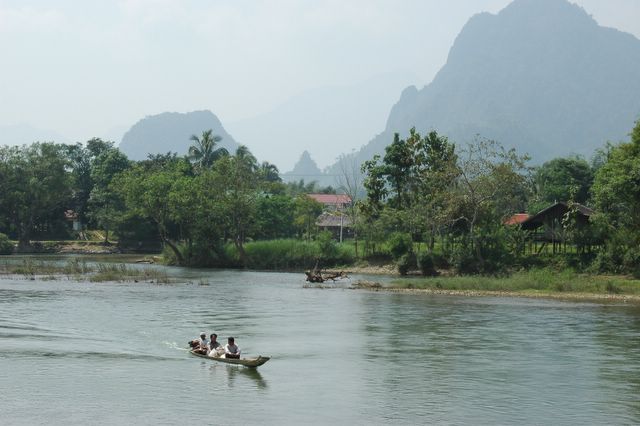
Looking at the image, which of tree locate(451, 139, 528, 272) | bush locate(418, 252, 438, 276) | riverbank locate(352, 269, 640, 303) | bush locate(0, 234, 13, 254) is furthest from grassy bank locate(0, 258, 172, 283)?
bush locate(0, 234, 13, 254)

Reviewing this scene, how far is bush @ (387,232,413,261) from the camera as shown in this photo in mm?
76875

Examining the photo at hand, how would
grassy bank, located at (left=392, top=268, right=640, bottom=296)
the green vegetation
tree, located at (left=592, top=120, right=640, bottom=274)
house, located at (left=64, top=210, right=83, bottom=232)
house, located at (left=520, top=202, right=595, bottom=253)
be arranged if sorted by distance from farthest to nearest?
house, located at (left=64, top=210, right=83, bottom=232) < house, located at (left=520, top=202, right=595, bottom=253) < the green vegetation < tree, located at (left=592, top=120, right=640, bottom=274) < grassy bank, located at (left=392, top=268, right=640, bottom=296)

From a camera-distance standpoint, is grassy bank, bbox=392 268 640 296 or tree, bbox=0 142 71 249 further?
tree, bbox=0 142 71 249

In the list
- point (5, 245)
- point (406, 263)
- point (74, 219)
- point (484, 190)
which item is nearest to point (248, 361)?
point (484, 190)

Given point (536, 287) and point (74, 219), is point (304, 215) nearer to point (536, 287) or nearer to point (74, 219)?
point (74, 219)

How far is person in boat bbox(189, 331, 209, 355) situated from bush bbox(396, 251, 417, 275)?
44.7m

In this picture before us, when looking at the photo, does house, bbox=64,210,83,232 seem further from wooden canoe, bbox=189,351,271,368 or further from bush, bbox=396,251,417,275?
wooden canoe, bbox=189,351,271,368

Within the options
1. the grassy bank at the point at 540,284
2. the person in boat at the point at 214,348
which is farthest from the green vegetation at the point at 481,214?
the person in boat at the point at 214,348

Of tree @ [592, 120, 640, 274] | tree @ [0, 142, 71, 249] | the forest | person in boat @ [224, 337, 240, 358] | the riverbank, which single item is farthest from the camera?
tree @ [0, 142, 71, 249]

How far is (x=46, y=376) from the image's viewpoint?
2769cm

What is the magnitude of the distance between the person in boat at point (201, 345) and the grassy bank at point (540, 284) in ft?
99.6

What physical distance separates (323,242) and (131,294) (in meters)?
31.0

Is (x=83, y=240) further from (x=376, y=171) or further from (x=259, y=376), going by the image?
(x=259, y=376)

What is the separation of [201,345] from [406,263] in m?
45.4
